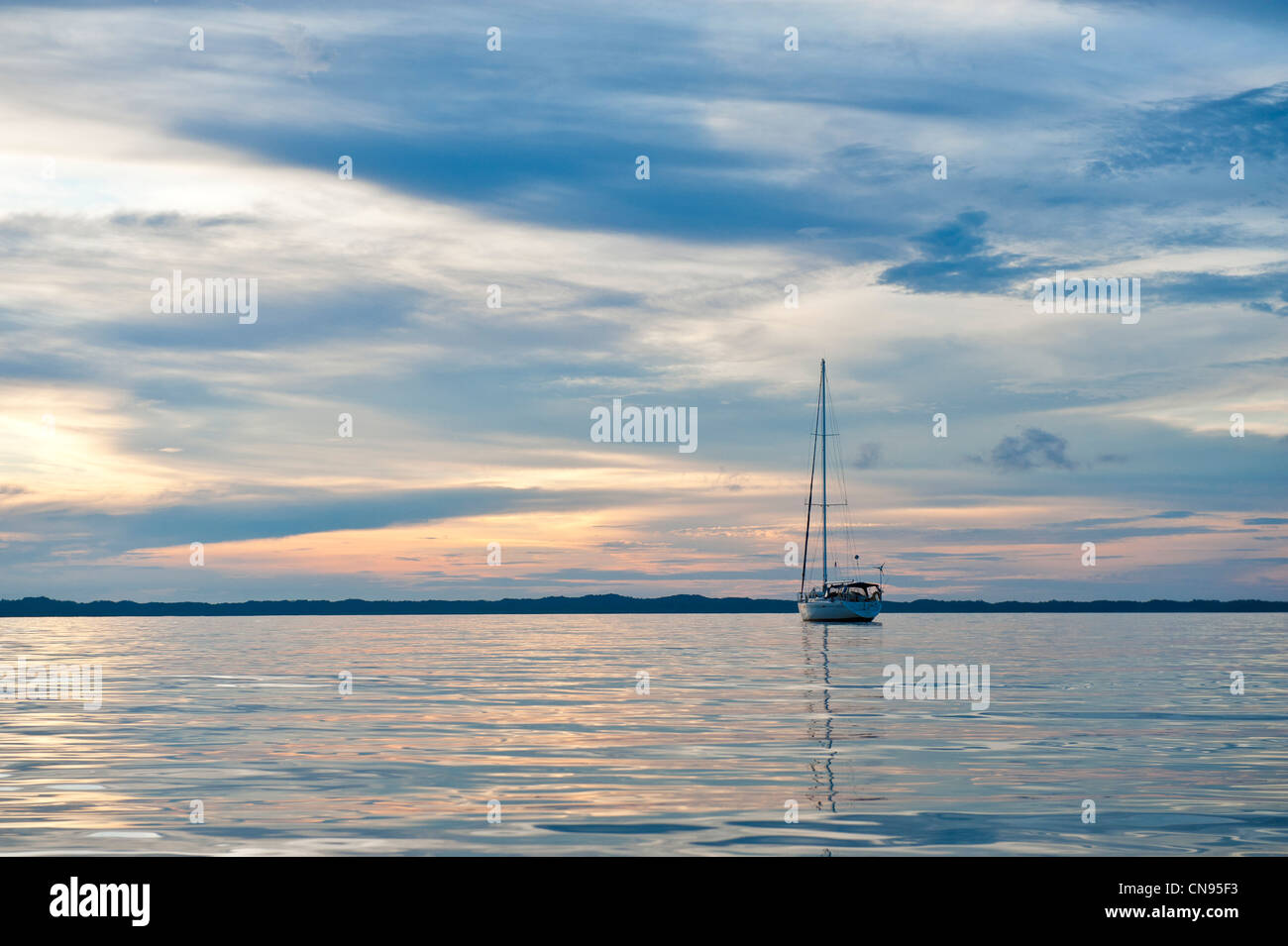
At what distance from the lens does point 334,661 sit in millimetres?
75938

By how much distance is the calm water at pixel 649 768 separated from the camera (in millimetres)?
19062

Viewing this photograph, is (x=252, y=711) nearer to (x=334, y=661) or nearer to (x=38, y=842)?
(x=38, y=842)

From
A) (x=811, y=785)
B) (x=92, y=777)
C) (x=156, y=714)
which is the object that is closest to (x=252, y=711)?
(x=156, y=714)

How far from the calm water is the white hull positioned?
9776 centimetres

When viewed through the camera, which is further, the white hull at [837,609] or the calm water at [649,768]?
the white hull at [837,609]

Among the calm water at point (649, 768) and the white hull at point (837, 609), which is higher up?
the calm water at point (649, 768)

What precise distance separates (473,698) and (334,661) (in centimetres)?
3273

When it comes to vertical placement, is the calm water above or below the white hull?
above

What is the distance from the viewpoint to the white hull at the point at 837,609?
153000 mm

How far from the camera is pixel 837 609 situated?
153 meters

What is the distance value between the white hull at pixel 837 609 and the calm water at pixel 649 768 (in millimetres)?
97759

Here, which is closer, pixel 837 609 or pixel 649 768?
pixel 649 768

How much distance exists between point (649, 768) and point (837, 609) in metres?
129

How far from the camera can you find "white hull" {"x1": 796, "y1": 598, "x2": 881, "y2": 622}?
15300 centimetres
